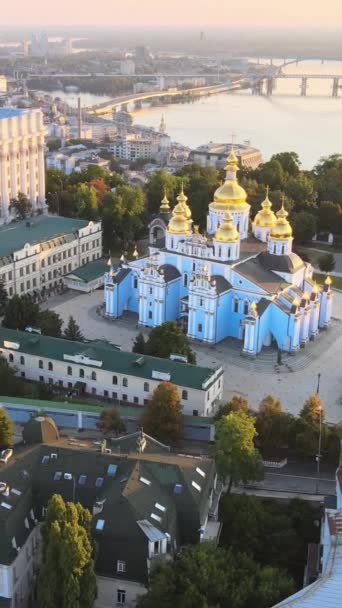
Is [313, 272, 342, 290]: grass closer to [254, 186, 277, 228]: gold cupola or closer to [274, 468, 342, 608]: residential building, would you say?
[254, 186, 277, 228]: gold cupola

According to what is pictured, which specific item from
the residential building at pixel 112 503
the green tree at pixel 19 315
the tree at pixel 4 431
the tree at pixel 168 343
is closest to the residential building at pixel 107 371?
the tree at pixel 168 343

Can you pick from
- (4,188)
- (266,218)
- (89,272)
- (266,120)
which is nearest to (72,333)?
(89,272)

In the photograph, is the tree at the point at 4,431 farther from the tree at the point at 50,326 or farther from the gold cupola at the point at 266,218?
the gold cupola at the point at 266,218

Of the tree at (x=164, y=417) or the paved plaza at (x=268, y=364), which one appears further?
the paved plaza at (x=268, y=364)

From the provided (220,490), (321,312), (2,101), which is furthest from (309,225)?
(2,101)

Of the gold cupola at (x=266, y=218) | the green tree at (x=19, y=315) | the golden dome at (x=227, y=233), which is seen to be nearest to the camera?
the green tree at (x=19, y=315)

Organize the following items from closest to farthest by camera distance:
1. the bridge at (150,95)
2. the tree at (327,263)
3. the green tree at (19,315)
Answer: the green tree at (19,315) < the tree at (327,263) < the bridge at (150,95)

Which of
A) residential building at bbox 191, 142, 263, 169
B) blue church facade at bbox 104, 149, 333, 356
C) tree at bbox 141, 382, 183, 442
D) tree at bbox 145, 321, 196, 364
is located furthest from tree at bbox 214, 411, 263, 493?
residential building at bbox 191, 142, 263, 169

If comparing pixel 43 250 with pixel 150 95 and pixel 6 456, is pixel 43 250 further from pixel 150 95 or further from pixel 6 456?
pixel 150 95
